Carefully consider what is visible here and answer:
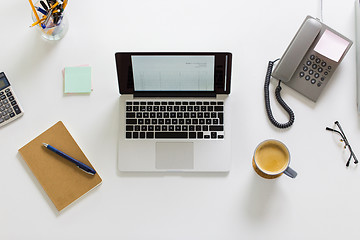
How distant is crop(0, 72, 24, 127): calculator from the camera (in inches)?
46.1

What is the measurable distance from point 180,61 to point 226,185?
37 cm

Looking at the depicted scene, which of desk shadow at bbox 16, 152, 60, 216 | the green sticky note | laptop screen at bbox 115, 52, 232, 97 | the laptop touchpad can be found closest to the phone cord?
laptop screen at bbox 115, 52, 232, 97

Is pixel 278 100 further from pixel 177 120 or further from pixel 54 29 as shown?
pixel 54 29

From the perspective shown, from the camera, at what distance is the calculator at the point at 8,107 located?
46.1 inches

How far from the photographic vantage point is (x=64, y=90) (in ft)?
3.89

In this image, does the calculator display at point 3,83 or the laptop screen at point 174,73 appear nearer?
the laptop screen at point 174,73

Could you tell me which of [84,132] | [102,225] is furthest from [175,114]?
[102,225]

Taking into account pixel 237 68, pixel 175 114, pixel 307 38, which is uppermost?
pixel 307 38

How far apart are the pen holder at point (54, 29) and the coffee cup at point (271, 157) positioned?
2.18 ft

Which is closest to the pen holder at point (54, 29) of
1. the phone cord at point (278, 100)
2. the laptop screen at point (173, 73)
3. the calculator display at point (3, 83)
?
the calculator display at point (3, 83)

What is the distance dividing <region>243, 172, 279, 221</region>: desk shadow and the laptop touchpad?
7.3 inches

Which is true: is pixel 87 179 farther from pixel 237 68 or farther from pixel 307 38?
pixel 307 38

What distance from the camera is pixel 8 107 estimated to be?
117 centimetres

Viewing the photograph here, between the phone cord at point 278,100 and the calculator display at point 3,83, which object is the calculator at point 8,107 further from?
the phone cord at point 278,100
